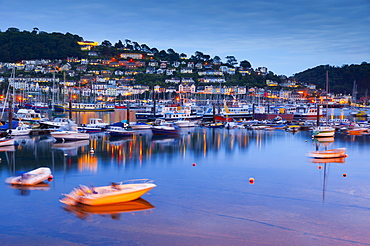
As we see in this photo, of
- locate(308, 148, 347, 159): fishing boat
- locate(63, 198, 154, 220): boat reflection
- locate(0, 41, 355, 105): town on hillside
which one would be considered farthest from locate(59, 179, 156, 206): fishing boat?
locate(0, 41, 355, 105): town on hillside

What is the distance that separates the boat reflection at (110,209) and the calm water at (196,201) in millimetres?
34

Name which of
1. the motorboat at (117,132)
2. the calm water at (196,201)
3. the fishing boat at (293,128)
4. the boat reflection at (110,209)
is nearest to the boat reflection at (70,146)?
the calm water at (196,201)

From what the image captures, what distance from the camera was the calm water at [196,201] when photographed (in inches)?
473

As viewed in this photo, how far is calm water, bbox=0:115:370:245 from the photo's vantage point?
1201 cm

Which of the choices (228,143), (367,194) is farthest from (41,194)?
(228,143)

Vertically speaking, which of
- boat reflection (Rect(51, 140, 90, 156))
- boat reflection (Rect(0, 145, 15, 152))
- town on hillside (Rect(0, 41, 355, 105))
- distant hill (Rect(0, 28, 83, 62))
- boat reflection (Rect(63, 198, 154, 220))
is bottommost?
boat reflection (Rect(63, 198, 154, 220))

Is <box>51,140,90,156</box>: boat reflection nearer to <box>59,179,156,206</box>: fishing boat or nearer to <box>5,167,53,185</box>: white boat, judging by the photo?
<box>5,167,53,185</box>: white boat

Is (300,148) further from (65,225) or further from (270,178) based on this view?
(65,225)

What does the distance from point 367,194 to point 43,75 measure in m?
155

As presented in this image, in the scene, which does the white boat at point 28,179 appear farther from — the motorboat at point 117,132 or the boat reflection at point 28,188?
the motorboat at point 117,132

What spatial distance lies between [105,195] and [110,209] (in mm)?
577

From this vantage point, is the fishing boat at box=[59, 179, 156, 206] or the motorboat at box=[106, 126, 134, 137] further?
the motorboat at box=[106, 126, 134, 137]

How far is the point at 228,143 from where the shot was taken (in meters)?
33.9

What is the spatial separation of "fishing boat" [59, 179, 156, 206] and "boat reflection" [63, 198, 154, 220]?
17 centimetres
